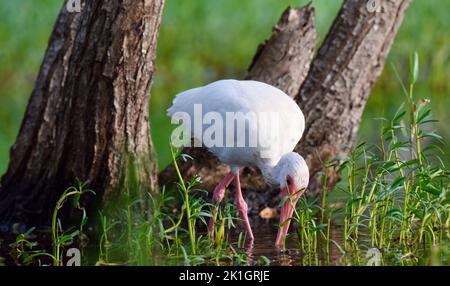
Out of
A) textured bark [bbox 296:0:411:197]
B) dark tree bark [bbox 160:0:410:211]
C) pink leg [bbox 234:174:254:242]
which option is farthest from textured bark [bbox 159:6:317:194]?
pink leg [bbox 234:174:254:242]

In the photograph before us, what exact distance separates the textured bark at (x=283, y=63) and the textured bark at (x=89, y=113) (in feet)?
2.30

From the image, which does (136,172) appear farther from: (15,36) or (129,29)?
(15,36)

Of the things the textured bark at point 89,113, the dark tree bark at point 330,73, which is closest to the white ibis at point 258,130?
the textured bark at point 89,113

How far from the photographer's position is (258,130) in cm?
712

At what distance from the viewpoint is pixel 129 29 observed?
Result: 22.2 feet

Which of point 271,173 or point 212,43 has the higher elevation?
point 212,43

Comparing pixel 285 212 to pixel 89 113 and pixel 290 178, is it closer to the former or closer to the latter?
pixel 290 178

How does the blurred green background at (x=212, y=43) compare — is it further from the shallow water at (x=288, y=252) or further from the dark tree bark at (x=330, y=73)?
the shallow water at (x=288, y=252)

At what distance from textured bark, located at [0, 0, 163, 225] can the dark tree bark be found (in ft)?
3.34

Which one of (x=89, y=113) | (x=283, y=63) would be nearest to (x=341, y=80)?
(x=283, y=63)

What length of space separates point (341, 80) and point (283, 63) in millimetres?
518

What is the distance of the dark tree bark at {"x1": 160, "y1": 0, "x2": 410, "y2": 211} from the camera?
8.27 m

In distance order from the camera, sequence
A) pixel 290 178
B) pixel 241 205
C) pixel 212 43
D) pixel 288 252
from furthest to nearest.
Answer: pixel 212 43
pixel 241 205
pixel 290 178
pixel 288 252

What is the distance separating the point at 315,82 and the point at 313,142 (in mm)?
512
